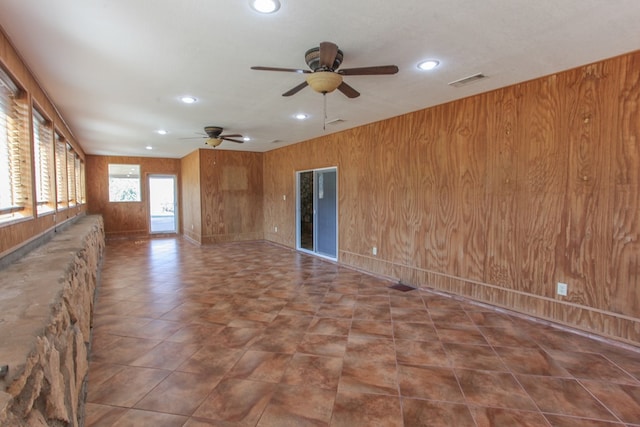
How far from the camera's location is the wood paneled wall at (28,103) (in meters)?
2.33

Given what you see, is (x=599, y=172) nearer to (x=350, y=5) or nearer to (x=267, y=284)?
(x=350, y=5)

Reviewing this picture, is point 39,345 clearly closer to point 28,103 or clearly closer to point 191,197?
point 28,103

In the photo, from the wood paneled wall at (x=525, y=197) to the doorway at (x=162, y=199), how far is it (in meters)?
7.45

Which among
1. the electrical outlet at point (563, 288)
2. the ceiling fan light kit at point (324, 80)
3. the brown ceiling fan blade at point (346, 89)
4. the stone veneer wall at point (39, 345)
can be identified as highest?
the brown ceiling fan blade at point (346, 89)

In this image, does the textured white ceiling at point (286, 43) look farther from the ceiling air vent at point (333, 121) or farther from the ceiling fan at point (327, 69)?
the ceiling air vent at point (333, 121)

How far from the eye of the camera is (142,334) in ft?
9.84

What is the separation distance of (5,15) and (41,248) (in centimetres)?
195

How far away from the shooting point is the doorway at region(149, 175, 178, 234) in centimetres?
1002

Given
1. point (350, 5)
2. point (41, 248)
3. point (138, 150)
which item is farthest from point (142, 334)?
point (138, 150)

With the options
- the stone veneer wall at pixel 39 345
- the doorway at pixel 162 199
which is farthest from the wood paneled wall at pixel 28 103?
the doorway at pixel 162 199

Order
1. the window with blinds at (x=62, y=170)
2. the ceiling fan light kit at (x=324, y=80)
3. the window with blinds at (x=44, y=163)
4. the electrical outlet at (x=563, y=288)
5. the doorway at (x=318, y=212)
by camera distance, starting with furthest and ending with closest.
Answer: the doorway at (x=318, y=212), the window with blinds at (x=62, y=170), the window with blinds at (x=44, y=163), the electrical outlet at (x=563, y=288), the ceiling fan light kit at (x=324, y=80)

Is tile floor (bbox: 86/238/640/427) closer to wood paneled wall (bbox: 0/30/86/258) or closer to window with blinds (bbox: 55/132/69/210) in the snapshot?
wood paneled wall (bbox: 0/30/86/258)

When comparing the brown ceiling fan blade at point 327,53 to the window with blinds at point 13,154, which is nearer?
the brown ceiling fan blade at point 327,53

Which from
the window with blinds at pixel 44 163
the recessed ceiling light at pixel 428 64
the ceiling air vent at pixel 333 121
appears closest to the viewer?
the recessed ceiling light at pixel 428 64
